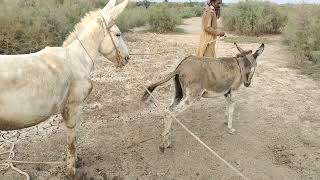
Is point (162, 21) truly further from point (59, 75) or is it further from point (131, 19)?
point (59, 75)

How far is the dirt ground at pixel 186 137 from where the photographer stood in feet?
15.7

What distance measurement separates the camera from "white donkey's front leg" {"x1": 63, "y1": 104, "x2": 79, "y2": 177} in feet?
13.7

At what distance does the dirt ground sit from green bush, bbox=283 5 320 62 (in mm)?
1927

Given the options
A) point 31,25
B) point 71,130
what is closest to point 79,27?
point 71,130

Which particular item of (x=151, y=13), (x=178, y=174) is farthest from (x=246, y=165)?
(x=151, y=13)

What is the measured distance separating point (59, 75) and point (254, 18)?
13554 millimetres

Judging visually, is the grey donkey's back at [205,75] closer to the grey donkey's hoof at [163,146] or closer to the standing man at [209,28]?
the grey donkey's hoof at [163,146]

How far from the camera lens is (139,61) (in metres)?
10.4

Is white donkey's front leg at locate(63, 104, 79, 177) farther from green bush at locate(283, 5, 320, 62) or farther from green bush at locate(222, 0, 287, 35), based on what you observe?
green bush at locate(222, 0, 287, 35)

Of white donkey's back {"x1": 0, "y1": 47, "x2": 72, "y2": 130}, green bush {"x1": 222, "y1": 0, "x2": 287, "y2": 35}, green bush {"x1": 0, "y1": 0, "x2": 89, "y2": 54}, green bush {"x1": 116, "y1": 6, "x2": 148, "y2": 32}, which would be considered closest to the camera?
Result: white donkey's back {"x1": 0, "y1": 47, "x2": 72, "y2": 130}

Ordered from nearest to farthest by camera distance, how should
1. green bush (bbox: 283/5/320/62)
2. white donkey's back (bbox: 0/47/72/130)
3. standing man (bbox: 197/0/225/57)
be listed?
white donkey's back (bbox: 0/47/72/130), standing man (bbox: 197/0/225/57), green bush (bbox: 283/5/320/62)

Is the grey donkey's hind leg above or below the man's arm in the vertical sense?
below

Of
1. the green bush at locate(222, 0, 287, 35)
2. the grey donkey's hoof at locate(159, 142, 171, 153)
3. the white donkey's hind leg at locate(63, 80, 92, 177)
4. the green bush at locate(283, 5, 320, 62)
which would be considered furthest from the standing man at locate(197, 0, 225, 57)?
the green bush at locate(222, 0, 287, 35)

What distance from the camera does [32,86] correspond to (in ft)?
12.2
